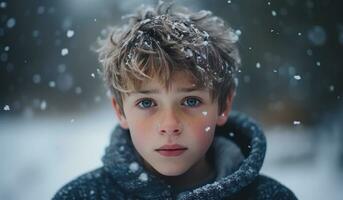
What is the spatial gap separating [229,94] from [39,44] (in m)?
2.02

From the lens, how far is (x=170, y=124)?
1.44 m

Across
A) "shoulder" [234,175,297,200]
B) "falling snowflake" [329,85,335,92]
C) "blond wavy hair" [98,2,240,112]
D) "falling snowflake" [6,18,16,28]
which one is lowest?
"shoulder" [234,175,297,200]

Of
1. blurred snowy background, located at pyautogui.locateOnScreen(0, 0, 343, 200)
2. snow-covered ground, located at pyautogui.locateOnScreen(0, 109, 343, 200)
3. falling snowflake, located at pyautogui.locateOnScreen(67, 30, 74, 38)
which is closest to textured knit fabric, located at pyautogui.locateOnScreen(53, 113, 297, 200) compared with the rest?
snow-covered ground, located at pyautogui.locateOnScreen(0, 109, 343, 200)

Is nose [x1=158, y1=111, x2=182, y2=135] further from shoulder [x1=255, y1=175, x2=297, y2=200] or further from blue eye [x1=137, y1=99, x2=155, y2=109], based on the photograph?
shoulder [x1=255, y1=175, x2=297, y2=200]

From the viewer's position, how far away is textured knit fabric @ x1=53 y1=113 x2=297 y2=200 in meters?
1.47

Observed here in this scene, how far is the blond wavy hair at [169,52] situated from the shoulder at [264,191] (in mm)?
203

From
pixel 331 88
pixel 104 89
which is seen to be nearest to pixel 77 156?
pixel 104 89

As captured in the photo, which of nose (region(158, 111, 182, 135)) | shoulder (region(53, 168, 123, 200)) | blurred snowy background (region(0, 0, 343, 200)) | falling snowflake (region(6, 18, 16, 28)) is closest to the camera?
nose (region(158, 111, 182, 135))

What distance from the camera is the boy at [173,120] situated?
1465mm

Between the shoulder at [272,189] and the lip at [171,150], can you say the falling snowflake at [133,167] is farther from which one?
the shoulder at [272,189]

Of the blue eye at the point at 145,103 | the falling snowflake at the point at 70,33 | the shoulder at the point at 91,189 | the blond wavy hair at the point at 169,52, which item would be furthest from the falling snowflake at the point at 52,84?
the blue eye at the point at 145,103

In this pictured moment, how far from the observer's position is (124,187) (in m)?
1.52

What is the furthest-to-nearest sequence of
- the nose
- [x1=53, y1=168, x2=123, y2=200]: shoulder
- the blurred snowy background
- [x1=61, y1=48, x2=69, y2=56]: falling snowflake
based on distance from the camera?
[x1=61, y1=48, x2=69, y2=56]: falling snowflake < the blurred snowy background < [x1=53, y1=168, x2=123, y2=200]: shoulder < the nose

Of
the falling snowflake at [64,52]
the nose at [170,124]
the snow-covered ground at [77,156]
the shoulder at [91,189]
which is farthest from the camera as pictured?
the falling snowflake at [64,52]
